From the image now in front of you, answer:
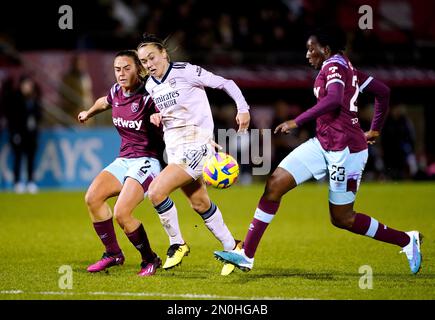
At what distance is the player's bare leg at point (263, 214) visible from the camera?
7852 millimetres

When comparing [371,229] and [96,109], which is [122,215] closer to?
[96,109]

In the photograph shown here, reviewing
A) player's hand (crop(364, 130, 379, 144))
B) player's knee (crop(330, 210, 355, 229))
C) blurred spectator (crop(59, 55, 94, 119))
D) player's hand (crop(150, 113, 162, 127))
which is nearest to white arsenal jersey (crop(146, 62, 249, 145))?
player's hand (crop(150, 113, 162, 127))

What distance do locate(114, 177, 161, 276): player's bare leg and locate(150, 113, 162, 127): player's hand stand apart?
2.02ft

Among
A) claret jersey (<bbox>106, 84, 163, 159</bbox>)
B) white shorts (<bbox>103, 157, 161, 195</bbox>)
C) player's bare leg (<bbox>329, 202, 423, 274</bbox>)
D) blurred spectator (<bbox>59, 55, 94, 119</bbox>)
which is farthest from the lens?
blurred spectator (<bbox>59, 55, 94, 119</bbox>)

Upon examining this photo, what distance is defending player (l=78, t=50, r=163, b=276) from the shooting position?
828cm

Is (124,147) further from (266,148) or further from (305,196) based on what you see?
(266,148)

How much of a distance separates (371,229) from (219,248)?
9.07 ft

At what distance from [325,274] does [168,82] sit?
2.26 m

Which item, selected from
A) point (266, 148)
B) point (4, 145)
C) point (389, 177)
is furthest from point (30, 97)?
point (389, 177)

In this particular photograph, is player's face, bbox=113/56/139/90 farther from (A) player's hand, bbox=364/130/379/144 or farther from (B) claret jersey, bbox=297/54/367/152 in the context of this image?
(A) player's hand, bbox=364/130/379/144

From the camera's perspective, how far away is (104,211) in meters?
8.48
